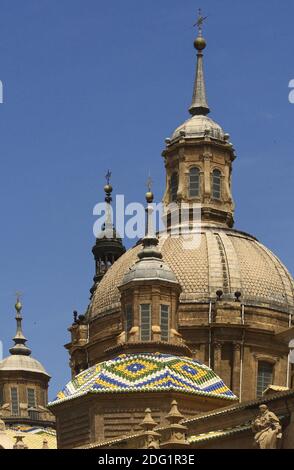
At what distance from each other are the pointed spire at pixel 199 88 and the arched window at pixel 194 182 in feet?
16.4

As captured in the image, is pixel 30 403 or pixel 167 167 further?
pixel 30 403

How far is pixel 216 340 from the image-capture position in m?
93.8

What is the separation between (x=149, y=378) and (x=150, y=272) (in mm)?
7526

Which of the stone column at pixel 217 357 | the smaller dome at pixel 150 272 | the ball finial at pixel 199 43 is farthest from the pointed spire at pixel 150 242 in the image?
the ball finial at pixel 199 43

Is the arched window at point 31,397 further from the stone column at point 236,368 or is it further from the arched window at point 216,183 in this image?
the stone column at point 236,368

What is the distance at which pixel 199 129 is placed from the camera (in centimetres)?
10162

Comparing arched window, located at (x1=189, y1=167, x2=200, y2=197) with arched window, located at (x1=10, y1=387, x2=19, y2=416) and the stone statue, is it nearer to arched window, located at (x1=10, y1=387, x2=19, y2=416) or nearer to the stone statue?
arched window, located at (x1=10, y1=387, x2=19, y2=416)

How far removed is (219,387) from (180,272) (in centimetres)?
1719

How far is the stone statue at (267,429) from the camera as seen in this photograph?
2228 inches

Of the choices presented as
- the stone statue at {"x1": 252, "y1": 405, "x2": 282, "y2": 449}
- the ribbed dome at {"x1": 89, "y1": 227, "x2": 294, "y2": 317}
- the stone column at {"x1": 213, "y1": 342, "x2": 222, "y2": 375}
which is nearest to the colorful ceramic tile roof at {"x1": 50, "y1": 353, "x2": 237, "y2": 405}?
the stone column at {"x1": 213, "y1": 342, "x2": 222, "y2": 375}

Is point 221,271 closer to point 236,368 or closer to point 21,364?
point 236,368
